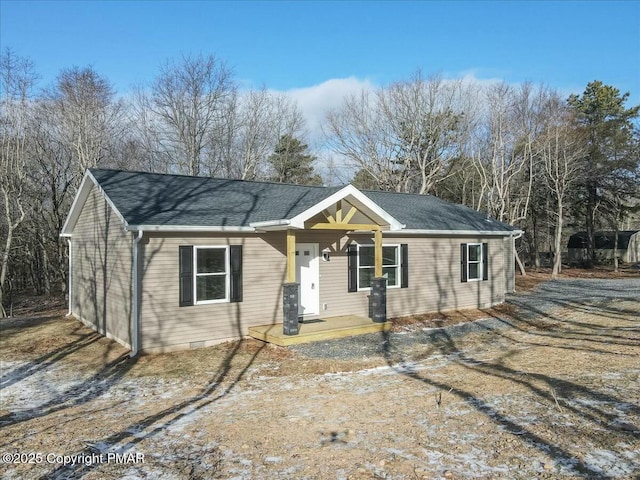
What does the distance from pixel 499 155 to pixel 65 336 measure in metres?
23.4

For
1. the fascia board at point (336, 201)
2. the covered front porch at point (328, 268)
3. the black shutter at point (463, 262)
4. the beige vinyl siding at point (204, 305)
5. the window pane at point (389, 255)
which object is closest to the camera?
the beige vinyl siding at point (204, 305)

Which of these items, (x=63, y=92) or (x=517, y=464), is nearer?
(x=517, y=464)

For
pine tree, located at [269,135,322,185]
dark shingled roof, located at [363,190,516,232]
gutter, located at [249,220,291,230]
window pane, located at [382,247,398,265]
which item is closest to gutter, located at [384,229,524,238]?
dark shingled roof, located at [363,190,516,232]

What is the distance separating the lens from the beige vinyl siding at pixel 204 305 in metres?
9.75

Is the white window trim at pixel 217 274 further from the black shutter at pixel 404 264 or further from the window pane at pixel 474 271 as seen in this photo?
the window pane at pixel 474 271

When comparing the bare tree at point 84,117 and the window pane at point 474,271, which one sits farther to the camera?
the bare tree at point 84,117

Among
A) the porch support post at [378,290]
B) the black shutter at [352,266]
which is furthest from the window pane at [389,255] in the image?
the porch support post at [378,290]

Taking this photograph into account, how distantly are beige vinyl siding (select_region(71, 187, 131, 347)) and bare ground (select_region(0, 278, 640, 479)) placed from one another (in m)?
0.80

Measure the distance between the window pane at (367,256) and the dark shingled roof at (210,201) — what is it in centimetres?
138

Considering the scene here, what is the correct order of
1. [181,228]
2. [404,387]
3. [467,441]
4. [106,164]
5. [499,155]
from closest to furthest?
[467,441] → [404,387] → [181,228] → [106,164] → [499,155]

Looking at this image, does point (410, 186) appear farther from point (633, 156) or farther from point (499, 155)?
point (633, 156)

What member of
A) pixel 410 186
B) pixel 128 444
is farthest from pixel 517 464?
pixel 410 186

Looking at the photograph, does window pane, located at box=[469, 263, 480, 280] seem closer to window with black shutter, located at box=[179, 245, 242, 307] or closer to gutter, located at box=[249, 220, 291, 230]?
gutter, located at box=[249, 220, 291, 230]

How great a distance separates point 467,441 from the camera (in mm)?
4863
